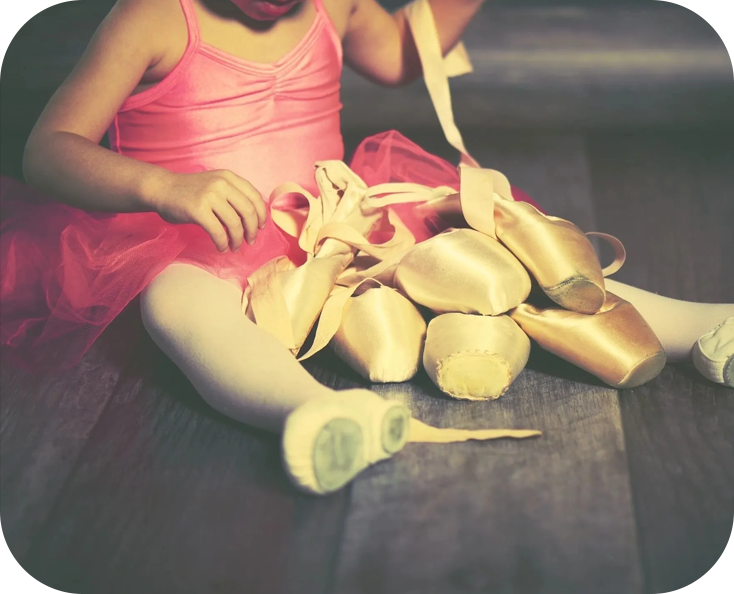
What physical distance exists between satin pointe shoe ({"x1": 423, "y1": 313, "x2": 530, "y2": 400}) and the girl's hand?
122mm

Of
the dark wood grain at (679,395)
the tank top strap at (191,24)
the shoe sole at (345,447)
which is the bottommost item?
the dark wood grain at (679,395)

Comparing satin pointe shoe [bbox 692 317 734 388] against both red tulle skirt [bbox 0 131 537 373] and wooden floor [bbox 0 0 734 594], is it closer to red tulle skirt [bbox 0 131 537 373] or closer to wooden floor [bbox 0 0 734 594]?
wooden floor [bbox 0 0 734 594]

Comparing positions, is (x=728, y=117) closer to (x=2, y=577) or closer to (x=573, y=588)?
(x=573, y=588)

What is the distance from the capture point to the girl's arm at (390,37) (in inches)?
26.5

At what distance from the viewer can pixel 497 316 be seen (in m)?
0.49

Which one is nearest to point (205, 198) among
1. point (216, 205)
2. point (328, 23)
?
point (216, 205)

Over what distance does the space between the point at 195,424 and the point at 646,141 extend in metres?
0.64

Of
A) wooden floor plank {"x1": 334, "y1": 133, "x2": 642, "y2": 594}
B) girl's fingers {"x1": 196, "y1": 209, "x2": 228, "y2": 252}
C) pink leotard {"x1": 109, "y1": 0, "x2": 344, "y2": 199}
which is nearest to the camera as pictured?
wooden floor plank {"x1": 334, "y1": 133, "x2": 642, "y2": 594}

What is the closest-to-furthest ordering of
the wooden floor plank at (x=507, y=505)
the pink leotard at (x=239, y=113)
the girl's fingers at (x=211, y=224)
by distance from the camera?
the wooden floor plank at (x=507, y=505) → the girl's fingers at (x=211, y=224) → the pink leotard at (x=239, y=113)

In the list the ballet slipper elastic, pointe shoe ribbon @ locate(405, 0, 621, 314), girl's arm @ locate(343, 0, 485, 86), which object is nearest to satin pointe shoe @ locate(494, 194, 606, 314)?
pointe shoe ribbon @ locate(405, 0, 621, 314)

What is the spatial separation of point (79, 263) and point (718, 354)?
39 cm

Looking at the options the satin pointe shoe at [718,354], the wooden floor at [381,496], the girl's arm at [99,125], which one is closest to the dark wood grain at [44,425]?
the wooden floor at [381,496]

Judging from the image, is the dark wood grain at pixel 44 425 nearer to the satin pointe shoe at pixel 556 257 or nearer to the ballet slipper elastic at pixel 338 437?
the ballet slipper elastic at pixel 338 437

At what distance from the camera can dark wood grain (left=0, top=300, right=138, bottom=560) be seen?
1.44 ft
